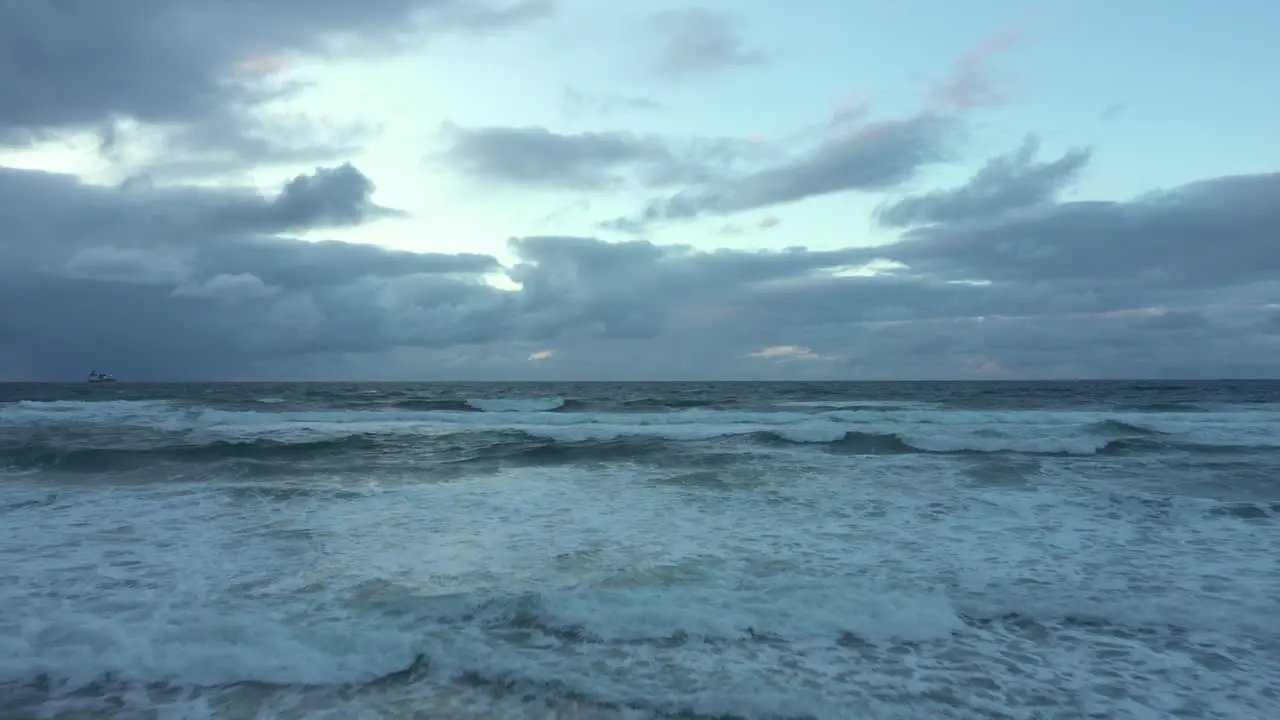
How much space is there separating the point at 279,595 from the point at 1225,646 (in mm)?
8698

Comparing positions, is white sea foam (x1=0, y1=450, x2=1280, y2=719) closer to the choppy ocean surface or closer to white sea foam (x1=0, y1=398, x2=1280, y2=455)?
the choppy ocean surface

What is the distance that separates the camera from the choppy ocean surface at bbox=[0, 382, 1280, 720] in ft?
17.5

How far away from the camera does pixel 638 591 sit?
7.41 metres

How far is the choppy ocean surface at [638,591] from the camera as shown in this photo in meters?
5.32

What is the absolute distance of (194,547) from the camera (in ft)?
29.9

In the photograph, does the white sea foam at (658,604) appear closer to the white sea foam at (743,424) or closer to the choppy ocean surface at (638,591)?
the choppy ocean surface at (638,591)

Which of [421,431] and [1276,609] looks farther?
[421,431]

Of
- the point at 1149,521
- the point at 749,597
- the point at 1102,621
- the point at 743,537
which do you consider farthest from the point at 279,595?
the point at 1149,521

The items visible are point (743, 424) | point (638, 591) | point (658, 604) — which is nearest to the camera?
point (658, 604)

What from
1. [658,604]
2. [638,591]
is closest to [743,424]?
[638,591]

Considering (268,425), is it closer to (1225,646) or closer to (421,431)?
(421,431)

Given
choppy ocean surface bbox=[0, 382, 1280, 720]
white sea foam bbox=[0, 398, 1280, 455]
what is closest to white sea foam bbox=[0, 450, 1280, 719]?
choppy ocean surface bbox=[0, 382, 1280, 720]

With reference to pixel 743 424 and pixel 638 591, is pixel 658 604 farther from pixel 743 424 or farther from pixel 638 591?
pixel 743 424

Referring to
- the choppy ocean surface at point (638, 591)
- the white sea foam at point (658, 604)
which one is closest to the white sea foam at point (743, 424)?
the choppy ocean surface at point (638, 591)
